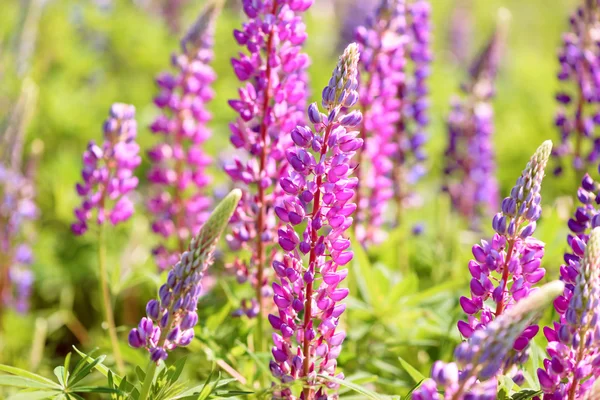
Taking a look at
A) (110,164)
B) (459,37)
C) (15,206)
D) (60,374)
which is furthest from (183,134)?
(459,37)

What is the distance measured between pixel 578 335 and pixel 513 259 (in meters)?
0.20

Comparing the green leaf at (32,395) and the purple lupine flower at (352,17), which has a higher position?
the purple lupine flower at (352,17)

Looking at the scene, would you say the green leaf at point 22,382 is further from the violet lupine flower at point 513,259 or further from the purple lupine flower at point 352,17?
the purple lupine flower at point 352,17

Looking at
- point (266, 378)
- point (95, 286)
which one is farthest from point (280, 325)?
point (95, 286)

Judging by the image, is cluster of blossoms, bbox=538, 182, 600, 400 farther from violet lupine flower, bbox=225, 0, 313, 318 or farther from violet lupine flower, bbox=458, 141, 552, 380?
violet lupine flower, bbox=225, 0, 313, 318

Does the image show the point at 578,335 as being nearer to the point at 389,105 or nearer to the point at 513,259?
the point at 513,259

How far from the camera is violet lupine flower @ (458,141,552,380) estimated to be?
1497 mm

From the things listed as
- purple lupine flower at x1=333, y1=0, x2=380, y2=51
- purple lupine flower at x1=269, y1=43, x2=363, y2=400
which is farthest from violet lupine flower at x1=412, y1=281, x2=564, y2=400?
purple lupine flower at x1=333, y1=0, x2=380, y2=51

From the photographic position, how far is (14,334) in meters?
3.32

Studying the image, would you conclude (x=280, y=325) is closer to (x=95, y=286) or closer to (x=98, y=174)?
(x=98, y=174)

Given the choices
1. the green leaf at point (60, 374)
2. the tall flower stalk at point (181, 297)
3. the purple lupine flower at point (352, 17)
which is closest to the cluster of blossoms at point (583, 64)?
the tall flower stalk at point (181, 297)

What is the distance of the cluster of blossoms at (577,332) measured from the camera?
1358mm

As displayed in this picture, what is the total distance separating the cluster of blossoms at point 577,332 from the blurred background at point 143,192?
0.78 feet

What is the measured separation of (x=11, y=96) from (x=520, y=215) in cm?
400
